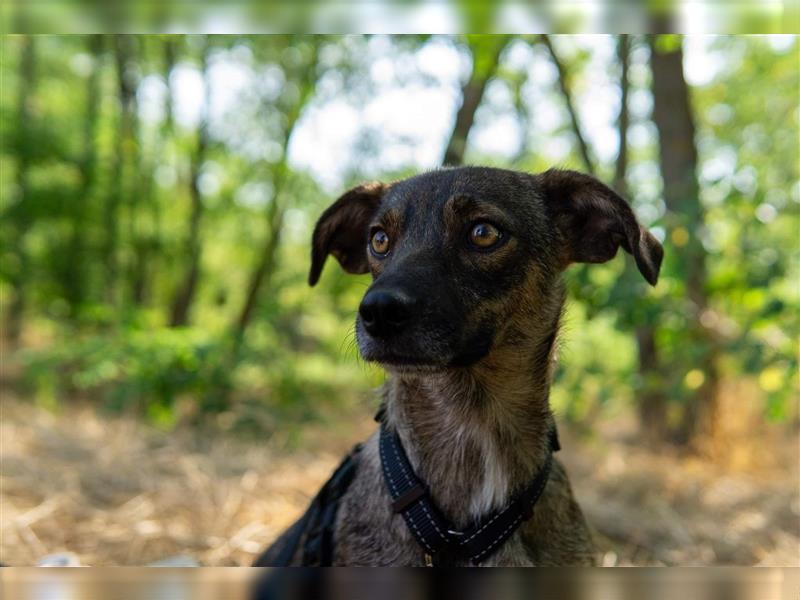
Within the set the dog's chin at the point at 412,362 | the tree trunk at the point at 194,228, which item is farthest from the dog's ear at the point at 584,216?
the tree trunk at the point at 194,228

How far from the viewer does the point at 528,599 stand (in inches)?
70.5

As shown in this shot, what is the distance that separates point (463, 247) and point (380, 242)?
410mm

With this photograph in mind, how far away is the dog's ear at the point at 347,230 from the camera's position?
3.18 metres

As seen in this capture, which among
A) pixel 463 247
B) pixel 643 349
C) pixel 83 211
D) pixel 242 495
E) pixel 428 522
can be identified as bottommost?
pixel 242 495

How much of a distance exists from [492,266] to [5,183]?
1439 centimetres

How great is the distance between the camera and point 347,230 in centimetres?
333

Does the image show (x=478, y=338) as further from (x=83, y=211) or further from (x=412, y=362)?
(x=83, y=211)

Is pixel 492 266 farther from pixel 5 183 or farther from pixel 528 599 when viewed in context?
pixel 5 183

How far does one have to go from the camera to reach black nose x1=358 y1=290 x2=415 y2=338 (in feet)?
7.41

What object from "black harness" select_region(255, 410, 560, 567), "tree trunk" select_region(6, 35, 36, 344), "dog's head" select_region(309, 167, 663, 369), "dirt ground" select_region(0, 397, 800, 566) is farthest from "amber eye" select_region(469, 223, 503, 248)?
"tree trunk" select_region(6, 35, 36, 344)

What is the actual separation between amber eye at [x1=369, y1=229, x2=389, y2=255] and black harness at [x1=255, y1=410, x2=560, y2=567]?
714 millimetres

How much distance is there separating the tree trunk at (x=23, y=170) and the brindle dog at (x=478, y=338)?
40.3ft

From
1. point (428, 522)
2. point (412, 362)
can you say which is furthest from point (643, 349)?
point (412, 362)

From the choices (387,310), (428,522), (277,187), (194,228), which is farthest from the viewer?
(194,228)
